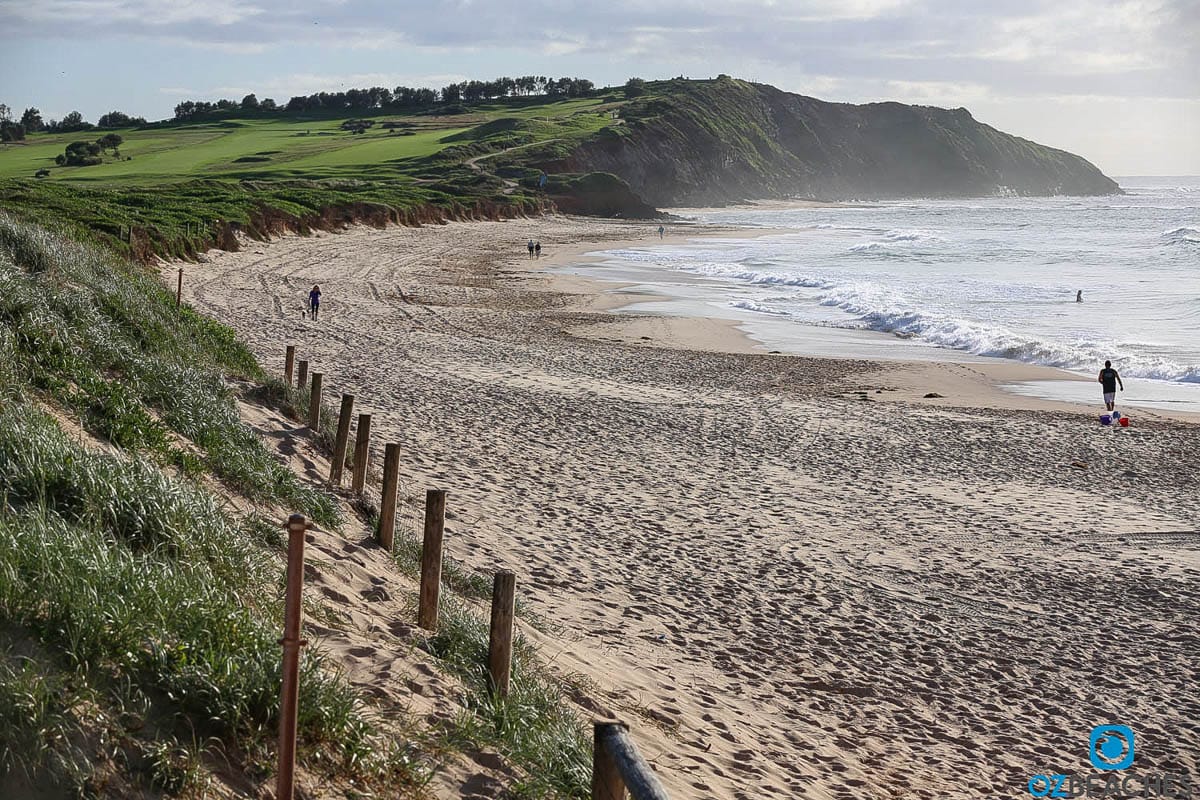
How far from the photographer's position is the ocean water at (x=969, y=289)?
31203 millimetres

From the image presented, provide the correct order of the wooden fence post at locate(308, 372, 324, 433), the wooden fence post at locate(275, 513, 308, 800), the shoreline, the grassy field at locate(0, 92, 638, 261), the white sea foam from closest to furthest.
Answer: the wooden fence post at locate(275, 513, 308, 800)
the wooden fence post at locate(308, 372, 324, 433)
the shoreline
the white sea foam
the grassy field at locate(0, 92, 638, 261)

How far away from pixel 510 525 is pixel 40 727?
27.4 feet

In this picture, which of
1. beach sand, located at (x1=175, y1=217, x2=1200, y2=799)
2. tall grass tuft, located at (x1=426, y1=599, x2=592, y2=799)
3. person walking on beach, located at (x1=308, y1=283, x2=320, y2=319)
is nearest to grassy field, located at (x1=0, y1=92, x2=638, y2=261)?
person walking on beach, located at (x1=308, y1=283, x2=320, y2=319)

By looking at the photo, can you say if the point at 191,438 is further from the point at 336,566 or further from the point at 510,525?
the point at 510,525

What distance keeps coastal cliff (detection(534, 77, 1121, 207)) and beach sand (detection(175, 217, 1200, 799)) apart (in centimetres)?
8299

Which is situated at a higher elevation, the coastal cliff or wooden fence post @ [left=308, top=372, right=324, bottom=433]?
the coastal cliff

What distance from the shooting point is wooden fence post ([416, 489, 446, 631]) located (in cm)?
724

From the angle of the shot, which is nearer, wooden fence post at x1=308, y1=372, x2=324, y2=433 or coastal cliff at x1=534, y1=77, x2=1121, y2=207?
wooden fence post at x1=308, y1=372, x2=324, y2=433

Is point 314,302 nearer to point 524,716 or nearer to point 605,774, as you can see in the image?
point 524,716

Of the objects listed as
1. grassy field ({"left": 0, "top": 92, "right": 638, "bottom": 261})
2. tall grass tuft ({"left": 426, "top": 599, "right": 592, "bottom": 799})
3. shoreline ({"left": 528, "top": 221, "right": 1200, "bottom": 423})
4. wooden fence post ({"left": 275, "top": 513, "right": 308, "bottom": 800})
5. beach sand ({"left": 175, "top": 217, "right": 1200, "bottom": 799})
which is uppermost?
grassy field ({"left": 0, "top": 92, "right": 638, "bottom": 261})

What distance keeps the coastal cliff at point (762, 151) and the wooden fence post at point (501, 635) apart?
9891 centimetres

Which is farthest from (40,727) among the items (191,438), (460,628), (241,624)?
(191,438)

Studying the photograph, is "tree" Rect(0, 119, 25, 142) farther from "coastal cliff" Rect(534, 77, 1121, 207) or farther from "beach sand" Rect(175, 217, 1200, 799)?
"beach sand" Rect(175, 217, 1200, 799)

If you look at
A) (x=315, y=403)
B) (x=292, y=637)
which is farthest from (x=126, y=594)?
(x=315, y=403)
